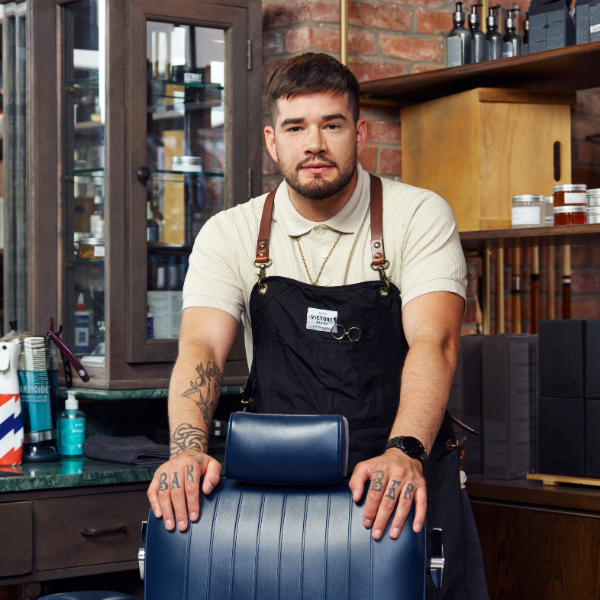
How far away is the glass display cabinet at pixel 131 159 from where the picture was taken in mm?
2305

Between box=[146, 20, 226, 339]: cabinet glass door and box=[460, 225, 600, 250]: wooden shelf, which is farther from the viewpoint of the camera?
box=[146, 20, 226, 339]: cabinet glass door

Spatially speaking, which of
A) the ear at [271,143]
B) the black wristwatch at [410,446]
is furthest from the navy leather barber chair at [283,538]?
the ear at [271,143]

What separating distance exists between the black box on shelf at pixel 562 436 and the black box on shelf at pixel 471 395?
188 mm

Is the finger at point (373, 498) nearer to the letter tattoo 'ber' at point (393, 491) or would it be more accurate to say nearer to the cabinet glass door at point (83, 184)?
the letter tattoo 'ber' at point (393, 491)

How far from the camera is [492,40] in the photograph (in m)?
2.59

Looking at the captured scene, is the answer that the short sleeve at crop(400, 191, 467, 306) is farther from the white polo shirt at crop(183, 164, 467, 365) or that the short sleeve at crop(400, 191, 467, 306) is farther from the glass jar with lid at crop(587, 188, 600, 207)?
the glass jar with lid at crop(587, 188, 600, 207)

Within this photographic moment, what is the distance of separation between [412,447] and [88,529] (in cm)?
92

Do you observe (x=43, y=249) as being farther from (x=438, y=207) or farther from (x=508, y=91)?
(x=508, y=91)

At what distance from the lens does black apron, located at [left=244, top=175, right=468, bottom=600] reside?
178 cm

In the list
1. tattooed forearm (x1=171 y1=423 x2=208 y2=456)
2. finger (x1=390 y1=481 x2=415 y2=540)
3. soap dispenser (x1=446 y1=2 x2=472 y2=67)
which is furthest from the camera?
soap dispenser (x1=446 y1=2 x2=472 y2=67)

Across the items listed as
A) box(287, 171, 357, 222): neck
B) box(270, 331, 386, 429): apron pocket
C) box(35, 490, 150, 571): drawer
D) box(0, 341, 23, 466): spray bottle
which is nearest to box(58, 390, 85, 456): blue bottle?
box(0, 341, 23, 466): spray bottle

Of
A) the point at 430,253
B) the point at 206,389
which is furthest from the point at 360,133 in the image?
the point at 206,389

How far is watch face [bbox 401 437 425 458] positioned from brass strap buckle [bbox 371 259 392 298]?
382 millimetres

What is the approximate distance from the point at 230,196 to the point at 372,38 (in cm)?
68
